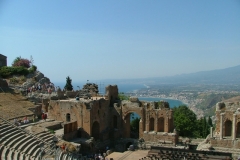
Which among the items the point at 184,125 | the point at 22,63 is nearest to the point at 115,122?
the point at 184,125

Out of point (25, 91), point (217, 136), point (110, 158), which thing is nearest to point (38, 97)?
point (25, 91)

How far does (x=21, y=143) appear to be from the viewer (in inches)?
982

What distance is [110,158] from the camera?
3092cm

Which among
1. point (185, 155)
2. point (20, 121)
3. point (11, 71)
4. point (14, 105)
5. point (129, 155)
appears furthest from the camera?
point (11, 71)

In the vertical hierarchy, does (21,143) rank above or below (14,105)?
below

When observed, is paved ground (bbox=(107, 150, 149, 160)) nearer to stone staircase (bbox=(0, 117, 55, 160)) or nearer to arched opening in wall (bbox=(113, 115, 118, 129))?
arched opening in wall (bbox=(113, 115, 118, 129))

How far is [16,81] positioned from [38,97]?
1205 cm

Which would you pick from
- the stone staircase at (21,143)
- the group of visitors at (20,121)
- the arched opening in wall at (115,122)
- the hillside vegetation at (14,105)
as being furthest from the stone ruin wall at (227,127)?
the hillside vegetation at (14,105)

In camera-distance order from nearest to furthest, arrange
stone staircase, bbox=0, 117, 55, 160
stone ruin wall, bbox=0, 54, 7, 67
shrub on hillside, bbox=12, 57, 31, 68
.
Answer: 1. stone staircase, bbox=0, 117, 55, 160
2. stone ruin wall, bbox=0, 54, 7, 67
3. shrub on hillside, bbox=12, 57, 31, 68

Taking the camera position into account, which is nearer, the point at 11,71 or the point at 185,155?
the point at 185,155

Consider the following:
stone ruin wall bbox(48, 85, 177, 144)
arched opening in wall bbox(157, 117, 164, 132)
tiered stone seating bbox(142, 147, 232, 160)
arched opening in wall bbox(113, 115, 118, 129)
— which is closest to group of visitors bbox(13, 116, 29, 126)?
stone ruin wall bbox(48, 85, 177, 144)

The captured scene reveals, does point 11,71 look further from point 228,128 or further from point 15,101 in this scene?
point 228,128

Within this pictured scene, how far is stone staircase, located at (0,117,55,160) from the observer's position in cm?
2220

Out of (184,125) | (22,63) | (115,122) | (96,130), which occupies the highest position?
(22,63)
